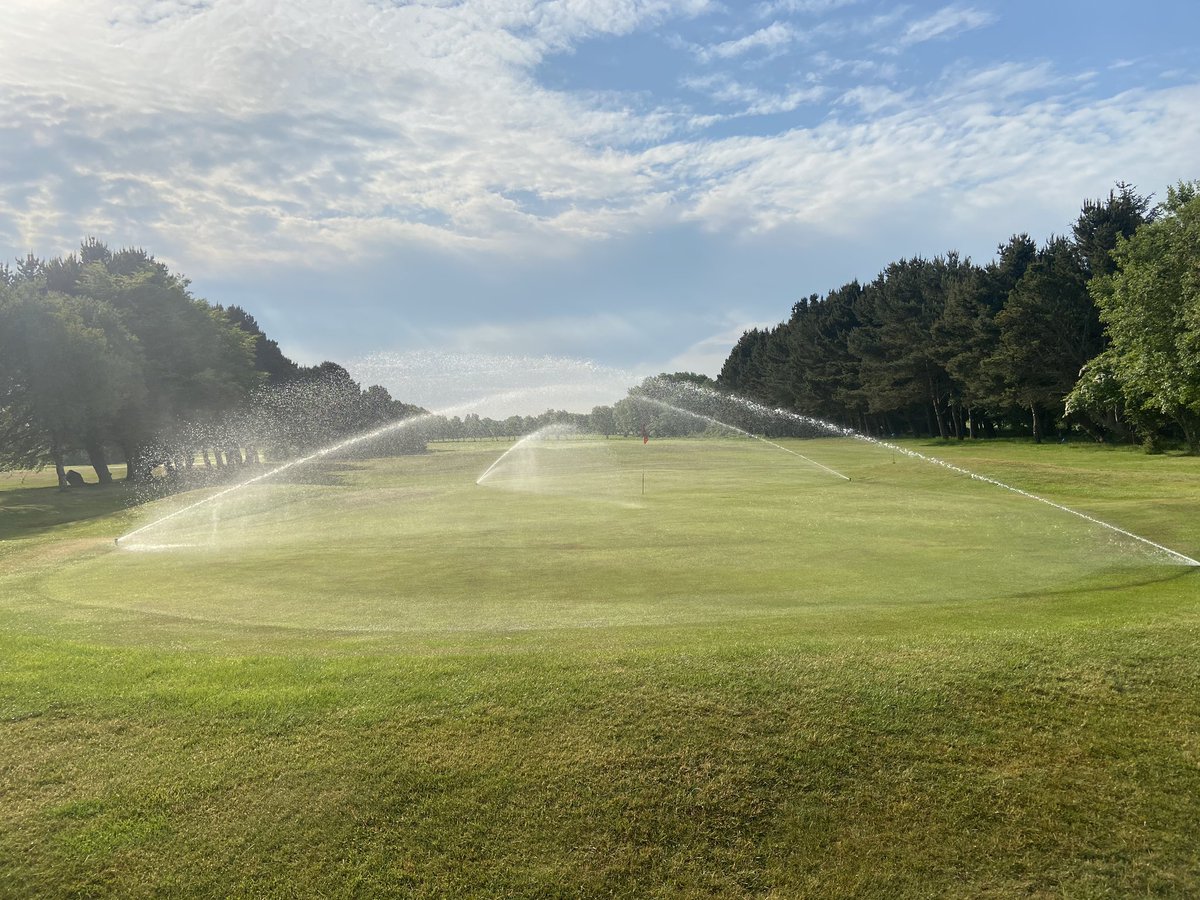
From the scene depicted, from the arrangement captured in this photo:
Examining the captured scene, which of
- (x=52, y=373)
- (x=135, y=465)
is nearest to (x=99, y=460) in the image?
(x=135, y=465)

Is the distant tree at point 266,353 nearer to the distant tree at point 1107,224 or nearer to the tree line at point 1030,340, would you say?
the tree line at point 1030,340

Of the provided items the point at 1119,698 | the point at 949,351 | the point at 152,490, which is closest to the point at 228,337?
the point at 152,490

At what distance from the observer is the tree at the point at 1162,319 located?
42.0 m

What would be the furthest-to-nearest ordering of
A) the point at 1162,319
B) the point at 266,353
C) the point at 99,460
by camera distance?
the point at 266,353, the point at 99,460, the point at 1162,319

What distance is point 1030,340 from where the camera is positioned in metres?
68.6

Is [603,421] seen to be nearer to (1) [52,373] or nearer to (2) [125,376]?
(2) [125,376]

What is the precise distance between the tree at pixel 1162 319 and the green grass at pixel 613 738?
110ft

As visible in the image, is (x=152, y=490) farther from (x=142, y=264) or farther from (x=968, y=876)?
(x=968, y=876)

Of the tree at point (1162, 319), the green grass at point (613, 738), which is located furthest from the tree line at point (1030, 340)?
the green grass at point (613, 738)

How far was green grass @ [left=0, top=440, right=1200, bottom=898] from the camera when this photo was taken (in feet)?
21.2

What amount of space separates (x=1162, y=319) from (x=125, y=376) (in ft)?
226

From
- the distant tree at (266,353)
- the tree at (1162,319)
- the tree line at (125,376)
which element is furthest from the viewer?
the distant tree at (266,353)

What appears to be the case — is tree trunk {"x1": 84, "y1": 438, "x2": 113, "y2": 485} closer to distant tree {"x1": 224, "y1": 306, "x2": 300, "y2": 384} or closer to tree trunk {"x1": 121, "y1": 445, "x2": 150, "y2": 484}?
tree trunk {"x1": 121, "y1": 445, "x2": 150, "y2": 484}

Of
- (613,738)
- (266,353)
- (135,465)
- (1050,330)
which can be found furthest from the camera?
(266,353)
